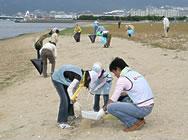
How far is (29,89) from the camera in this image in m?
15.7

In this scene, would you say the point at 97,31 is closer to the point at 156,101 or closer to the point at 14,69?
the point at 14,69

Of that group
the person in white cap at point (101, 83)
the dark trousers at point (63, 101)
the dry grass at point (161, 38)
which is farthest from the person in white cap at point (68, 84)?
the dry grass at point (161, 38)

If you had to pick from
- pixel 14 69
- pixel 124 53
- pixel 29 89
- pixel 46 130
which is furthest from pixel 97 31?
pixel 46 130

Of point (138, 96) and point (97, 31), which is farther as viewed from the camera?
point (97, 31)

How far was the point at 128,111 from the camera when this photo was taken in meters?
9.19

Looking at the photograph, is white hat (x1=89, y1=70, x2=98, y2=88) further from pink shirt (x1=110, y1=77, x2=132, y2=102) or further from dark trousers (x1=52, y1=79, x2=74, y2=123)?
pink shirt (x1=110, y1=77, x2=132, y2=102)

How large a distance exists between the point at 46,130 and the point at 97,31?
24967 millimetres

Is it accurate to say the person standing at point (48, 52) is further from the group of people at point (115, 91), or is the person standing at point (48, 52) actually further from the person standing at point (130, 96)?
the person standing at point (130, 96)

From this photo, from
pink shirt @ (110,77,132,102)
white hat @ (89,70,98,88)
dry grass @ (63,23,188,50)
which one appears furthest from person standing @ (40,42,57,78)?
dry grass @ (63,23,188,50)

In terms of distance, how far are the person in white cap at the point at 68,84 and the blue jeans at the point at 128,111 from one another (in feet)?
2.20

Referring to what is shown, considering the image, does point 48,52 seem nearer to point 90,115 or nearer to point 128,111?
point 90,115

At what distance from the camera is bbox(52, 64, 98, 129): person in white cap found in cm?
951

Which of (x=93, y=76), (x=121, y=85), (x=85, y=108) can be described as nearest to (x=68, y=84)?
(x=93, y=76)

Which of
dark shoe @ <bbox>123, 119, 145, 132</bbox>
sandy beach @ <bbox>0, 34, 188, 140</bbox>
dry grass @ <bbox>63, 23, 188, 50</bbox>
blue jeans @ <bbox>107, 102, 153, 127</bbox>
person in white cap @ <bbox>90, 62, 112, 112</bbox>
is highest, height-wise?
person in white cap @ <bbox>90, 62, 112, 112</bbox>
